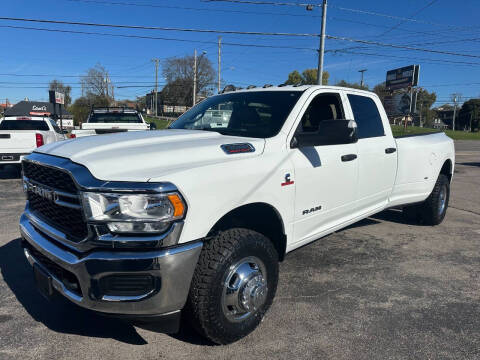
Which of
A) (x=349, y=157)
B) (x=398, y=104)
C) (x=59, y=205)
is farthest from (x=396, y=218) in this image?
(x=398, y=104)

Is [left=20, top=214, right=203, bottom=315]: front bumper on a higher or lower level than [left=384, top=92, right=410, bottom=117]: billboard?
lower

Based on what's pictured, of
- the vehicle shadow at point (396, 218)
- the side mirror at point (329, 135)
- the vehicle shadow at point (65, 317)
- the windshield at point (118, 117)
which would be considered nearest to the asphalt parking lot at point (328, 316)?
the vehicle shadow at point (65, 317)

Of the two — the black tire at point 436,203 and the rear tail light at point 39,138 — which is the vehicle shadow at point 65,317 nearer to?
the black tire at point 436,203

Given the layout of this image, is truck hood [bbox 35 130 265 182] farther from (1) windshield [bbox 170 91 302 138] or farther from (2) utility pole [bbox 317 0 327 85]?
(2) utility pole [bbox 317 0 327 85]

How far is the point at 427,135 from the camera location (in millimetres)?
5574

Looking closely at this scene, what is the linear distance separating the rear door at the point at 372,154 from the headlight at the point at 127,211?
2.48 m

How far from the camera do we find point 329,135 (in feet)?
9.83

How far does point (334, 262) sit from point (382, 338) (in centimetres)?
152

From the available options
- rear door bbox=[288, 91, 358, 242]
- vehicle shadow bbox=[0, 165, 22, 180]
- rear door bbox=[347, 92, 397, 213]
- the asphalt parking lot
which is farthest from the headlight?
vehicle shadow bbox=[0, 165, 22, 180]

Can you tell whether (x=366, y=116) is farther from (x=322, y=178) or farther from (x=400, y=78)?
(x=400, y=78)

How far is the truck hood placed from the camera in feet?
7.20

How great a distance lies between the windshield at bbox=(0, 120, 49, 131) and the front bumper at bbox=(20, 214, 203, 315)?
33.8 ft

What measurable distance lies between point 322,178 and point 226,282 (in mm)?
1378

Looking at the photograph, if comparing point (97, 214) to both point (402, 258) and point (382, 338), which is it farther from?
point (402, 258)
